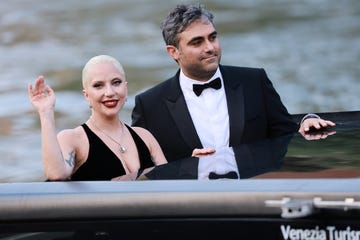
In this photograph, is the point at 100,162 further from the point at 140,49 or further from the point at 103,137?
the point at 140,49

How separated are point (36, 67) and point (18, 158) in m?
3.55

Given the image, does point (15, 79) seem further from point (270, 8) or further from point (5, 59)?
point (270, 8)

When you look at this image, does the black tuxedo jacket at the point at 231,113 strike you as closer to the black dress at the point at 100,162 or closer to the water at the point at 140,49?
the black dress at the point at 100,162

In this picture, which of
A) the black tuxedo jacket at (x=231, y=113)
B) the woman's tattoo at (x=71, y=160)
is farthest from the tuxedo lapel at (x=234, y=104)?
the woman's tattoo at (x=71, y=160)

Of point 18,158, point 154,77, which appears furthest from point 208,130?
point 154,77

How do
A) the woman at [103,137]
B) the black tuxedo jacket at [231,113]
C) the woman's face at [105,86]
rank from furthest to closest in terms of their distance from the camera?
the black tuxedo jacket at [231,113] → the woman's face at [105,86] → the woman at [103,137]

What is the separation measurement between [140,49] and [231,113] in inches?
303

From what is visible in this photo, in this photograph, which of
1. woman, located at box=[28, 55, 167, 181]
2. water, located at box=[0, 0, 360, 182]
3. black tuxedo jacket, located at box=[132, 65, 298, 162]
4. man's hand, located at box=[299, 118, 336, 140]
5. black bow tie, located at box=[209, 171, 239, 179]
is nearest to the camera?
black bow tie, located at box=[209, 171, 239, 179]

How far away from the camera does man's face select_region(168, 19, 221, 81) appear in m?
4.50

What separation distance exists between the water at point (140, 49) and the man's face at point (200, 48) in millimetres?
3336

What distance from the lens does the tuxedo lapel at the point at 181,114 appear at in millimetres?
4445

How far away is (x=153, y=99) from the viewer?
15.3ft

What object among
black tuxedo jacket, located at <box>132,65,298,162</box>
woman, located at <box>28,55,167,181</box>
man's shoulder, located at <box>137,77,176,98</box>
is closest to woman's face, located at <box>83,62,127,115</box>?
woman, located at <box>28,55,167,181</box>

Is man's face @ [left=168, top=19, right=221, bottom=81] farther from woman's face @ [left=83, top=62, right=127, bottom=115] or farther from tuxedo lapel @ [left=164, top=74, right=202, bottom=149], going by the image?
woman's face @ [left=83, top=62, right=127, bottom=115]
